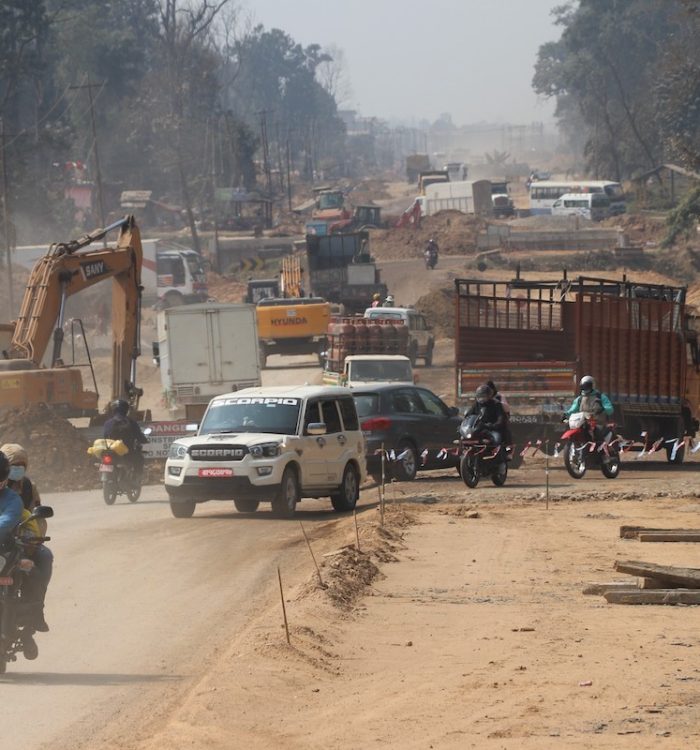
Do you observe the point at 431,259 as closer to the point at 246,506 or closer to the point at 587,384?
the point at 587,384

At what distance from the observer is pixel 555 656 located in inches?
416

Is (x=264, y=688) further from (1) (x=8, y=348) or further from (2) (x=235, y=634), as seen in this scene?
(1) (x=8, y=348)

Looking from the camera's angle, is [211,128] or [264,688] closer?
[264,688]

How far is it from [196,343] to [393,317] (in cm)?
1400

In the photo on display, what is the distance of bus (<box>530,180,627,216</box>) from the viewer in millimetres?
110375

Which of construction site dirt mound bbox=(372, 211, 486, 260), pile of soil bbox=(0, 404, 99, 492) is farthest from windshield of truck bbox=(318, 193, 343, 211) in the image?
pile of soil bbox=(0, 404, 99, 492)

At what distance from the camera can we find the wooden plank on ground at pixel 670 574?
13047 millimetres

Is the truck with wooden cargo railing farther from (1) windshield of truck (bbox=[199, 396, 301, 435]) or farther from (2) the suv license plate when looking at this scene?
(2) the suv license plate

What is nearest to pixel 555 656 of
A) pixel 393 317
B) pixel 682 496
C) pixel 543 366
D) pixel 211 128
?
pixel 682 496

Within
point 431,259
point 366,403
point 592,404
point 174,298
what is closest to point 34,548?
point 366,403

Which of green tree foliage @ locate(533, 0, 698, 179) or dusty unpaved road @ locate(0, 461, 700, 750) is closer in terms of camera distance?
dusty unpaved road @ locate(0, 461, 700, 750)

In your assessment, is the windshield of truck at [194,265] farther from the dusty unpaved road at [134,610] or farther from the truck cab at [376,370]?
the dusty unpaved road at [134,610]

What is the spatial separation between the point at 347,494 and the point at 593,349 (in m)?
7.62

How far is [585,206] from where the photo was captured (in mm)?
109000
